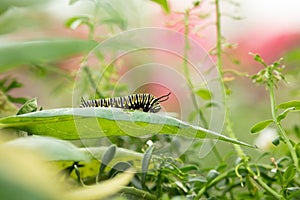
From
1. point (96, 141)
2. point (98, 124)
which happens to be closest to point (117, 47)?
point (98, 124)

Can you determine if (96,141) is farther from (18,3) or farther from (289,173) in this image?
(18,3)

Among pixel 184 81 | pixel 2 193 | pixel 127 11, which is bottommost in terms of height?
pixel 2 193

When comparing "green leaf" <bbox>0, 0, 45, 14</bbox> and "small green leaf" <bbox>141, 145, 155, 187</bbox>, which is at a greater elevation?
"green leaf" <bbox>0, 0, 45, 14</bbox>

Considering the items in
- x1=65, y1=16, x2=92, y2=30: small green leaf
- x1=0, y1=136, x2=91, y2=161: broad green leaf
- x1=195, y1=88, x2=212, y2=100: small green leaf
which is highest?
x1=65, y1=16, x2=92, y2=30: small green leaf

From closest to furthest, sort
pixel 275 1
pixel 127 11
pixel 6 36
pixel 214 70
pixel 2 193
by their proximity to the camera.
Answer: pixel 2 193 → pixel 6 36 → pixel 214 70 → pixel 127 11 → pixel 275 1

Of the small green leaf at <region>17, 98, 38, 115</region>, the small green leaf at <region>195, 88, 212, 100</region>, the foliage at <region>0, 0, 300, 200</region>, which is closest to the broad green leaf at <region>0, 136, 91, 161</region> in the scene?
the foliage at <region>0, 0, 300, 200</region>

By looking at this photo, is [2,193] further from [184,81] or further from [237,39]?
[237,39]

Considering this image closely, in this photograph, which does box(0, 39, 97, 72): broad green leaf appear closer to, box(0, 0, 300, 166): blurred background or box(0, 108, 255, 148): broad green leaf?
box(0, 0, 300, 166): blurred background

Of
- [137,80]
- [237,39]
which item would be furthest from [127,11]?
[237,39]
